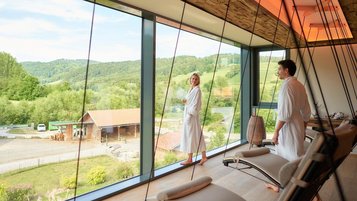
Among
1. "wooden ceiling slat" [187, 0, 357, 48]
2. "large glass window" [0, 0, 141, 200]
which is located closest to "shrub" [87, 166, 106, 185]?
"large glass window" [0, 0, 141, 200]

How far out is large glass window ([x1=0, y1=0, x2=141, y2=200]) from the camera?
254 cm

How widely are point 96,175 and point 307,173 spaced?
2.74 metres

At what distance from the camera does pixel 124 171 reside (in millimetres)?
3740

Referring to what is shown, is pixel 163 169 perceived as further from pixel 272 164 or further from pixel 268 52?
pixel 268 52

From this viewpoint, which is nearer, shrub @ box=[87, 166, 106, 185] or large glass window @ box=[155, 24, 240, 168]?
shrub @ box=[87, 166, 106, 185]

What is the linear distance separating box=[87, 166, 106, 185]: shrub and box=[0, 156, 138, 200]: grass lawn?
0.12 ft

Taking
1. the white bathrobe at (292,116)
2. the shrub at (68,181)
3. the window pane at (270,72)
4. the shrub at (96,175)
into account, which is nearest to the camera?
the white bathrobe at (292,116)

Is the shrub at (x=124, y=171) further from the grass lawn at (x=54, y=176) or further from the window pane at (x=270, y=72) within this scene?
the window pane at (x=270, y=72)

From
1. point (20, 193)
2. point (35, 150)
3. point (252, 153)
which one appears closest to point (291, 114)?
point (252, 153)

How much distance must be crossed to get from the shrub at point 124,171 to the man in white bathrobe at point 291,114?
1890 mm

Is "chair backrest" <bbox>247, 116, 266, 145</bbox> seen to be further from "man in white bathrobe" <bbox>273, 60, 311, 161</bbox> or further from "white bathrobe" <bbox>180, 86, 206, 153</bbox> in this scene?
"man in white bathrobe" <bbox>273, 60, 311, 161</bbox>

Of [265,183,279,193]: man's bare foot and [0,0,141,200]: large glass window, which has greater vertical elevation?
[0,0,141,200]: large glass window

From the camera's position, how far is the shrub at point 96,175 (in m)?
3.32

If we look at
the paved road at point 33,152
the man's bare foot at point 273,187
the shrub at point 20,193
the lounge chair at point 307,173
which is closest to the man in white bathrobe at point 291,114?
the man's bare foot at point 273,187
